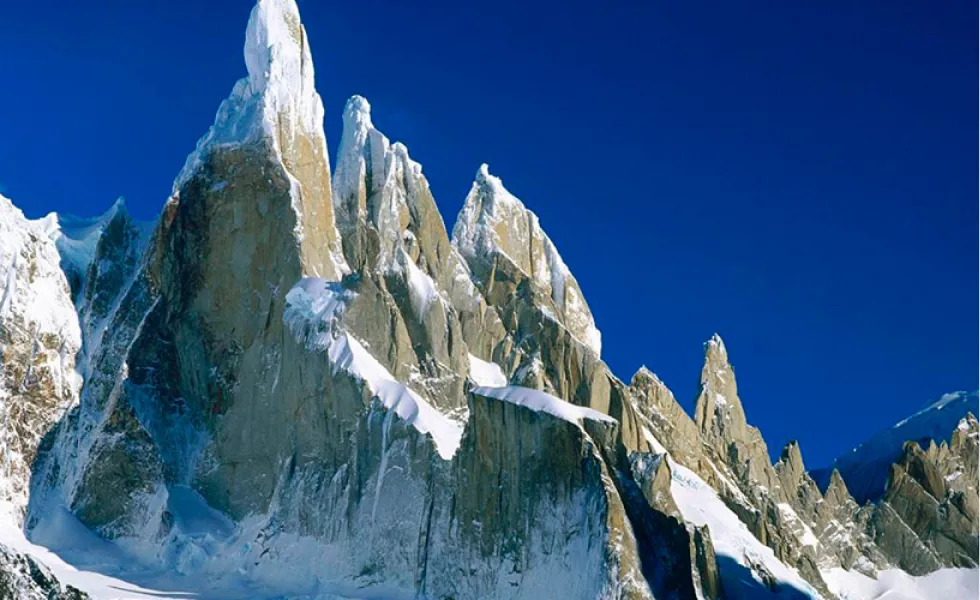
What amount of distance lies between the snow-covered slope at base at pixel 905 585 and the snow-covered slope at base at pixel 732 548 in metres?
14.9

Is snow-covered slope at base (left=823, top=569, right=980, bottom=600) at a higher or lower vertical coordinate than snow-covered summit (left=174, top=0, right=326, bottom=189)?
lower

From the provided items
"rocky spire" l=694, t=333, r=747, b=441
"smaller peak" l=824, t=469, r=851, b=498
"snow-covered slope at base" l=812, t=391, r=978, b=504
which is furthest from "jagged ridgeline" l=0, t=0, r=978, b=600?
"snow-covered slope at base" l=812, t=391, r=978, b=504

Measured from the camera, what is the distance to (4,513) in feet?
318

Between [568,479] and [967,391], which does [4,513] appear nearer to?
[568,479]

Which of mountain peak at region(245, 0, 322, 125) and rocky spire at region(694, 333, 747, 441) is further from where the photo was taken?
rocky spire at region(694, 333, 747, 441)

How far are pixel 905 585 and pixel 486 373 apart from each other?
38.7m

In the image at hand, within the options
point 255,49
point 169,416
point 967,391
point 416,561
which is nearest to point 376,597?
point 416,561

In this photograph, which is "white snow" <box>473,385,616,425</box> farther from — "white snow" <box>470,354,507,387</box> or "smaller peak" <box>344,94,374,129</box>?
"smaller peak" <box>344,94,374,129</box>

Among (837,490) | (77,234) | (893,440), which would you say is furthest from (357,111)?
(893,440)

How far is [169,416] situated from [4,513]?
1105cm

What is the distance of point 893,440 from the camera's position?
572 ft

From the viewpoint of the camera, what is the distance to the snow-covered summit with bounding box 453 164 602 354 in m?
134

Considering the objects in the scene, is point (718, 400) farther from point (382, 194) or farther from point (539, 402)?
point (539, 402)

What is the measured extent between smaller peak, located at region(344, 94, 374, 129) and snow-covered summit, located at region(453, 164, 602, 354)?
48.8 ft
